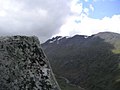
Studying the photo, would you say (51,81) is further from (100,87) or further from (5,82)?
(100,87)

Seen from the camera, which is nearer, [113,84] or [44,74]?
[44,74]

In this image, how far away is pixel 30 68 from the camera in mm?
11609

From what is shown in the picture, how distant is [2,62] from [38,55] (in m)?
1.60

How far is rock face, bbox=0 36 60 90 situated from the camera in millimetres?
11273

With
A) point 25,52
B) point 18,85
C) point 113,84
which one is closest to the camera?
point 18,85

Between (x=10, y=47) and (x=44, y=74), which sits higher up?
(x=10, y=47)

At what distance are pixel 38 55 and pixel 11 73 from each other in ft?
4.91

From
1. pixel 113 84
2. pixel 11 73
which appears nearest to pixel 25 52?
pixel 11 73

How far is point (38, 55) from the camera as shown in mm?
12188

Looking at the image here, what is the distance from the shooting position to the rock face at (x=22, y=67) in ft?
37.0

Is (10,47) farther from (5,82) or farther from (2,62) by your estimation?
(5,82)

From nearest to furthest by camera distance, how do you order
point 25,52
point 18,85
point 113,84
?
point 18,85 < point 25,52 < point 113,84

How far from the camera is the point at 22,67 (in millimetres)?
11531

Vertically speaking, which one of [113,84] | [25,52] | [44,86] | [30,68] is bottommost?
[44,86]
